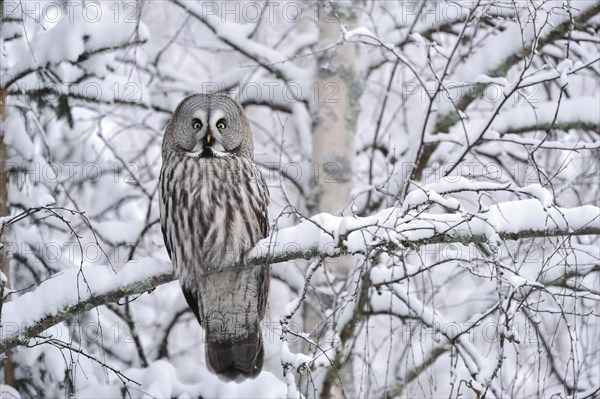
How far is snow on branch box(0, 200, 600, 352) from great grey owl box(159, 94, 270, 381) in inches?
16.1

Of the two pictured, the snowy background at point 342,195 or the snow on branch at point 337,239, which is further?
the snowy background at point 342,195

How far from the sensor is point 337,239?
2.82m

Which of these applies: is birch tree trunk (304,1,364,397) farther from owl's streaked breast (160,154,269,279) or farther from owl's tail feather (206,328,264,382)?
owl's streaked breast (160,154,269,279)

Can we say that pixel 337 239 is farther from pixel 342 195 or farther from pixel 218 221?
pixel 342 195

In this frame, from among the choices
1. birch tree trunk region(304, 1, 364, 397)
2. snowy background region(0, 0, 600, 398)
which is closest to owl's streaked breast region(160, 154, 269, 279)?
snowy background region(0, 0, 600, 398)

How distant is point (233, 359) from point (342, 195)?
4.05 ft

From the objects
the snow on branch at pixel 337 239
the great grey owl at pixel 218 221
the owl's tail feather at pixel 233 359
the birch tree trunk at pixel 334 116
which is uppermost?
the birch tree trunk at pixel 334 116

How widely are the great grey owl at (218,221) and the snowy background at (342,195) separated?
181mm

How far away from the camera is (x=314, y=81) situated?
5.39m

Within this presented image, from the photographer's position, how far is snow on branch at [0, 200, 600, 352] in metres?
2.79

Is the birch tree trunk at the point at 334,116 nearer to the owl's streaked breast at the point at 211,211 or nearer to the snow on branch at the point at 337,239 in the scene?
the owl's streaked breast at the point at 211,211

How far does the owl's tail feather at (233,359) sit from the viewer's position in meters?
4.39

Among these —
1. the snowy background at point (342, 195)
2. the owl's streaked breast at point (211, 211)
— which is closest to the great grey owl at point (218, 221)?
the owl's streaked breast at point (211, 211)

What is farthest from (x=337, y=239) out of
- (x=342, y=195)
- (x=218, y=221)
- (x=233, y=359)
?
(x=342, y=195)
